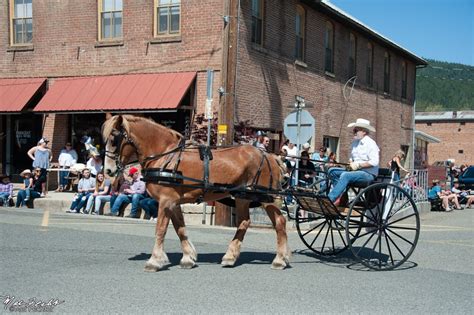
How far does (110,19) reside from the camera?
1944 cm

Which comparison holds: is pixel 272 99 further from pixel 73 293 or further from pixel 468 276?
pixel 73 293

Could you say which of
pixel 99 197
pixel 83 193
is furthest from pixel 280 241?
pixel 83 193

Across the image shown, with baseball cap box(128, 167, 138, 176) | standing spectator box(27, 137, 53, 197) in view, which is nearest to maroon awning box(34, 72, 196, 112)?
standing spectator box(27, 137, 53, 197)

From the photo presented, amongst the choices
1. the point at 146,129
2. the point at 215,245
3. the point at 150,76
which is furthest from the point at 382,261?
the point at 150,76

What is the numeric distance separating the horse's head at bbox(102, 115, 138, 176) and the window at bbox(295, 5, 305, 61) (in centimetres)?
1509

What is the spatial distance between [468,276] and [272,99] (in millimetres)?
12500

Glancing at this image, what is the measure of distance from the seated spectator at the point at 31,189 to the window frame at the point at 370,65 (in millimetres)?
17366

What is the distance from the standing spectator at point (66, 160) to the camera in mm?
19312

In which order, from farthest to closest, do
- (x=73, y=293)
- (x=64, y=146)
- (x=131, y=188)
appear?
(x=64, y=146)
(x=131, y=188)
(x=73, y=293)

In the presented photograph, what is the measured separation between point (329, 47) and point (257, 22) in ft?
21.6

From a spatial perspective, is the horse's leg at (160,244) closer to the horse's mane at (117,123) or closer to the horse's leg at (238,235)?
the horse's leg at (238,235)

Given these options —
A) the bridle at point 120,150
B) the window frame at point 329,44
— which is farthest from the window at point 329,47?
the bridle at point 120,150

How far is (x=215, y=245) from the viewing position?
35.7ft

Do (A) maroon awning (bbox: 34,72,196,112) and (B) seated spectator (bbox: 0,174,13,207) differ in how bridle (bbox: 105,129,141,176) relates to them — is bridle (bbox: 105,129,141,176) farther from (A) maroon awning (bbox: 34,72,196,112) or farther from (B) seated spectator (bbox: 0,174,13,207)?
(B) seated spectator (bbox: 0,174,13,207)
